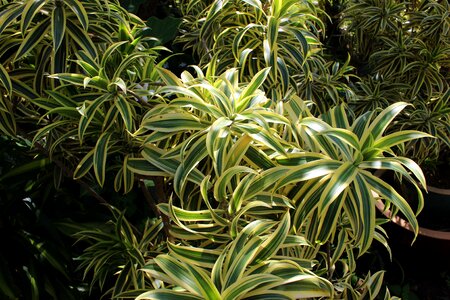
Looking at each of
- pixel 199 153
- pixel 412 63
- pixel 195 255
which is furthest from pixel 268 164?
pixel 412 63

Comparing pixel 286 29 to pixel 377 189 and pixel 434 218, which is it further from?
pixel 434 218

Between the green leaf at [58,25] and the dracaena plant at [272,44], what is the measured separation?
39 cm

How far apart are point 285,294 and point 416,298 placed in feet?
6.18

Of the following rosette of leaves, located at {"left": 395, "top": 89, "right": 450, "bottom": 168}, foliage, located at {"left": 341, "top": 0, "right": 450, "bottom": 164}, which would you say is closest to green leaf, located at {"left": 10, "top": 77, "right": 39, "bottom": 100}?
foliage, located at {"left": 341, "top": 0, "right": 450, "bottom": 164}

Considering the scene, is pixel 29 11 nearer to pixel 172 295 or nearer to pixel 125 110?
pixel 125 110

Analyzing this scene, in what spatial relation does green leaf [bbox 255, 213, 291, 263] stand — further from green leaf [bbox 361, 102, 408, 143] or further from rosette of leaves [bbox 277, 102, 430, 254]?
green leaf [bbox 361, 102, 408, 143]

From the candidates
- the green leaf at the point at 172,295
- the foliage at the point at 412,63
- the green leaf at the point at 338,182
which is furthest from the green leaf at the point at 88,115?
the foliage at the point at 412,63

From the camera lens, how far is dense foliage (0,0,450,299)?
985 mm

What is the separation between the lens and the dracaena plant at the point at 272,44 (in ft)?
4.81

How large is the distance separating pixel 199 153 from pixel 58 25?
1.66ft

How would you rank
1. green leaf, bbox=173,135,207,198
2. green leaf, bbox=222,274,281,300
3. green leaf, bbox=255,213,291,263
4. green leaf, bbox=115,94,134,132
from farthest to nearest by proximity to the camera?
green leaf, bbox=115,94,134,132
green leaf, bbox=173,135,207,198
green leaf, bbox=255,213,291,263
green leaf, bbox=222,274,281,300

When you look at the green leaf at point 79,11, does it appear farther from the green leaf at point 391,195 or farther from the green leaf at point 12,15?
the green leaf at point 391,195

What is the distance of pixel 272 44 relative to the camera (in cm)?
143

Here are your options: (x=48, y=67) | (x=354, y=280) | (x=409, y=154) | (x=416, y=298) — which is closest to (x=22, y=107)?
(x=48, y=67)
